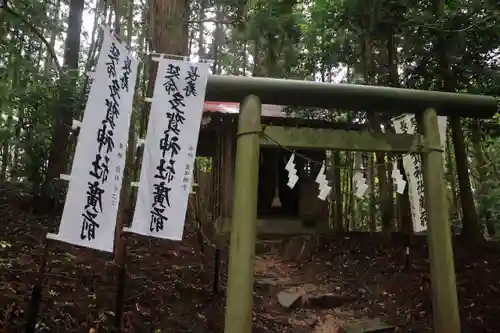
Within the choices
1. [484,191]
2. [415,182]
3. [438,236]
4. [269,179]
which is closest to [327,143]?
[438,236]

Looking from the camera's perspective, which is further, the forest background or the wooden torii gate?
the forest background

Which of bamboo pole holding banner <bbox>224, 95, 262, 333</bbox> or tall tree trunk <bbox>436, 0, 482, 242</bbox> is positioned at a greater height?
tall tree trunk <bbox>436, 0, 482, 242</bbox>

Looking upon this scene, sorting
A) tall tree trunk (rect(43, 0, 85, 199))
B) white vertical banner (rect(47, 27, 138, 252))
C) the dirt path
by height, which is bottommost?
the dirt path

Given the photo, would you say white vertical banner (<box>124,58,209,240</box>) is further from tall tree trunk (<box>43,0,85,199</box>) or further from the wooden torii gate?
tall tree trunk (<box>43,0,85,199</box>)

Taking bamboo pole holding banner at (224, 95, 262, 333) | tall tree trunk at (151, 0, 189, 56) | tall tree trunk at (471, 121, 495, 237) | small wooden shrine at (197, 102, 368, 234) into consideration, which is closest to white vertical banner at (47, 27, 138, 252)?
bamboo pole holding banner at (224, 95, 262, 333)

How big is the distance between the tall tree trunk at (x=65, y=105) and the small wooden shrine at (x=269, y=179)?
2.80 m

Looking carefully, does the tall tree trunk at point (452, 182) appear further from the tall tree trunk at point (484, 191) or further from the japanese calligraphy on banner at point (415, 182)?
the japanese calligraphy on banner at point (415, 182)

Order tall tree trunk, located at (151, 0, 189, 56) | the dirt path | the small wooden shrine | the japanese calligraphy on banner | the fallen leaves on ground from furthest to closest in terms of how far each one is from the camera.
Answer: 1. the small wooden shrine
2. the japanese calligraphy on banner
3. the dirt path
4. tall tree trunk, located at (151, 0, 189, 56)
5. the fallen leaves on ground

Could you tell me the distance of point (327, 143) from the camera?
169 inches

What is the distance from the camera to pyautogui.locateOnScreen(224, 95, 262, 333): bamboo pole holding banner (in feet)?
12.6

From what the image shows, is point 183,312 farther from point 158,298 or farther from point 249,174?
point 249,174

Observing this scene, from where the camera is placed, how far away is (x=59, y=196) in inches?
314

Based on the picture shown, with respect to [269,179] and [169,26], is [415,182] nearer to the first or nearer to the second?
[169,26]

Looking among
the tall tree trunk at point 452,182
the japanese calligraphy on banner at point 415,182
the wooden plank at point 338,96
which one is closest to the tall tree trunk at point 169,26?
the wooden plank at point 338,96
